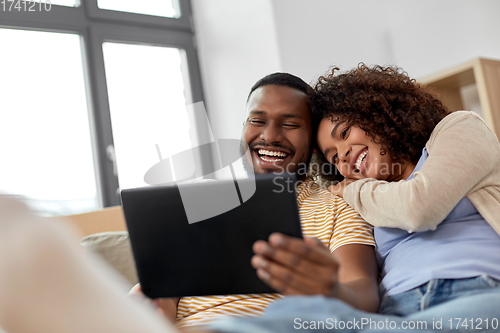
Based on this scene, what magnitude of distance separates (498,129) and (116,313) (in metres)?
2.06

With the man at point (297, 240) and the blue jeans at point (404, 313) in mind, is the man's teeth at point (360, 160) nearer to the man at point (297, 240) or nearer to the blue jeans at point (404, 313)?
the man at point (297, 240)

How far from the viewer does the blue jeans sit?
1.89 ft

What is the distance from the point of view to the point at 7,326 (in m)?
0.44

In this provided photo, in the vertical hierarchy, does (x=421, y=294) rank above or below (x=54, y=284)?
below

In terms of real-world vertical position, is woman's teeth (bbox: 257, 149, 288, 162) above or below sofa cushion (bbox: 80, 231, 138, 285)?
above

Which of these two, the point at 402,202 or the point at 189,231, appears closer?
the point at 189,231

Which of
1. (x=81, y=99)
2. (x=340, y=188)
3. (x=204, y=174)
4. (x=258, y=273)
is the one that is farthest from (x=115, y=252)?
(x=81, y=99)

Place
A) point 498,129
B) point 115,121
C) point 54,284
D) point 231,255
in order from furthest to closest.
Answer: point 115,121 < point 498,129 < point 231,255 < point 54,284

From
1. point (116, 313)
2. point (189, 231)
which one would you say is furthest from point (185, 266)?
point (116, 313)

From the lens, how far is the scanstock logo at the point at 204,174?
780mm

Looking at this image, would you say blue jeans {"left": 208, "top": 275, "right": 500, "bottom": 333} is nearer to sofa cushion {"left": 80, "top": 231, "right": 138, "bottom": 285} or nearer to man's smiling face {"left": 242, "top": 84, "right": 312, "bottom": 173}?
man's smiling face {"left": 242, "top": 84, "right": 312, "bottom": 173}

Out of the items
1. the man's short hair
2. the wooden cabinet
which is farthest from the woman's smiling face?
the wooden cabinet

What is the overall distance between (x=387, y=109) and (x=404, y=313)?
22.2 inches

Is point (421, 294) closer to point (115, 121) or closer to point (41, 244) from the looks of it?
point (41, 244)
